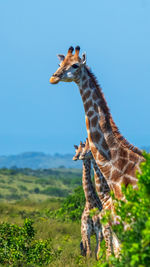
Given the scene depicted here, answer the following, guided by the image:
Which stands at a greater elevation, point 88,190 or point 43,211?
point 43,211

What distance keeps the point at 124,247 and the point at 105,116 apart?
12.0 ft

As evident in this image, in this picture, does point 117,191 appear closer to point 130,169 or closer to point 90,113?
point 130,169

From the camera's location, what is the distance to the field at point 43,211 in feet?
42.3

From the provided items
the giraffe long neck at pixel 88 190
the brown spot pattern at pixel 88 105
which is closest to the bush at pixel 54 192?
the giraffe long neck at pixel 88 190

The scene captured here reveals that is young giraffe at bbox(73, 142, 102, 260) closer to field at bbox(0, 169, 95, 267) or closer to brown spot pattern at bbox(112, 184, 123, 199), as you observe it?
field at bbox(0, 169, 95, 267)

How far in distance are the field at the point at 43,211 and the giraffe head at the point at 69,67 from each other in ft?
16.5

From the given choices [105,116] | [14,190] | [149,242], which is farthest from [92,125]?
[14,190]

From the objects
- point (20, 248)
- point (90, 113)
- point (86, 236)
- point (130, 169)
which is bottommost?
point (20, 248)

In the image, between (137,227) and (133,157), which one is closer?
(137,227)

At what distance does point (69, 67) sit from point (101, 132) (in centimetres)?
146

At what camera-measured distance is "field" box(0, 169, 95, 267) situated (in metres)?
12.9

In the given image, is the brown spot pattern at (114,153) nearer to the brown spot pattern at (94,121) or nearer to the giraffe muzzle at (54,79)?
the brown spot pattern at (94,121)

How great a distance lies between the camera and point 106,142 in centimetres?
802

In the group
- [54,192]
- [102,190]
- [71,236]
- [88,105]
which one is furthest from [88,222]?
[54,192]
